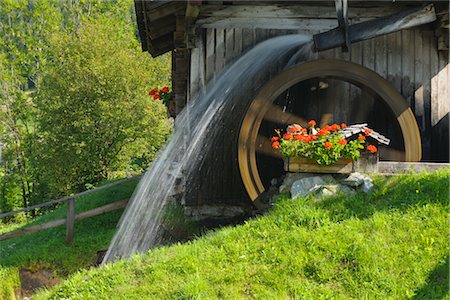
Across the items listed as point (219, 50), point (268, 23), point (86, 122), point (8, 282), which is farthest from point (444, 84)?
point (86, 122)

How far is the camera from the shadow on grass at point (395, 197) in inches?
199

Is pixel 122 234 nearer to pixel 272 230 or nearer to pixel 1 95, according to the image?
pixel 272 230

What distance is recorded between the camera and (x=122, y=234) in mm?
7469

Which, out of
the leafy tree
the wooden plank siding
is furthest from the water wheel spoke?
the leafy tree

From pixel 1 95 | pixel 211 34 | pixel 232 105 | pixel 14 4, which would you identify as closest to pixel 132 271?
pixel 232 105

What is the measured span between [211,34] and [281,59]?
961 millimetres

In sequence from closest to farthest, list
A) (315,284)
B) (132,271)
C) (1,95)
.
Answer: (315,284)
(132,271)
(1,95)

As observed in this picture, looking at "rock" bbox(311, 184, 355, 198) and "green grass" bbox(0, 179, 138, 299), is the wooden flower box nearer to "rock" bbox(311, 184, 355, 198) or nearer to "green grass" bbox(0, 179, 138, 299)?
"rock" bbox(311, 184, 355, 198)

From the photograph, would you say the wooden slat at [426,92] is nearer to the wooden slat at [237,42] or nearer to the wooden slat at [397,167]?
the wooden slat at [397,167]

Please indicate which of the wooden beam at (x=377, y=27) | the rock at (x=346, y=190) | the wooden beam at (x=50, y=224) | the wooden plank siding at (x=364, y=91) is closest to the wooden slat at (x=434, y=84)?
the wooden plank siding at (x=364, y=91)

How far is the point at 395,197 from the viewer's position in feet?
17.1

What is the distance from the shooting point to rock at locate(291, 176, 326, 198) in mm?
5457

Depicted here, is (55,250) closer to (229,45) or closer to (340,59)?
(229,45)

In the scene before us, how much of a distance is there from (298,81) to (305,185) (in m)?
1.43
